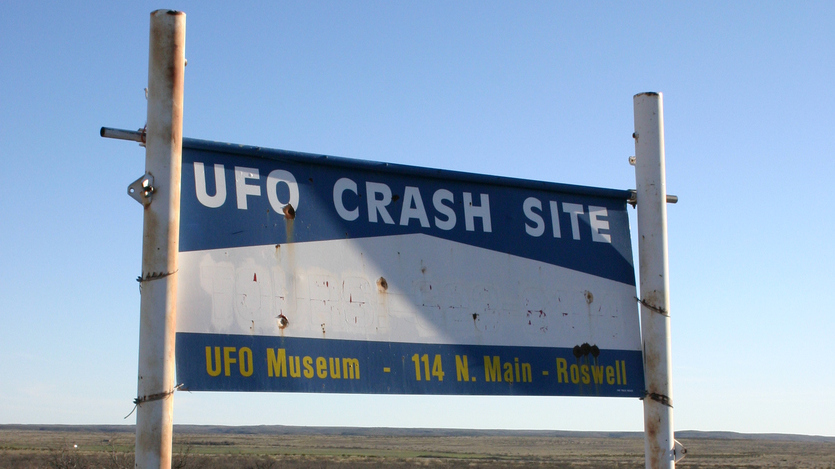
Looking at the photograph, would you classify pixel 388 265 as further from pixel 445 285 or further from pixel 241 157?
pixel 241 157

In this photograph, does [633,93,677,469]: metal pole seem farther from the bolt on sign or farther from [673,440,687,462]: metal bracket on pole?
the bolt on sign

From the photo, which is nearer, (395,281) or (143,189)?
(143,189)

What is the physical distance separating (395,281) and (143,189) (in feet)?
5.09

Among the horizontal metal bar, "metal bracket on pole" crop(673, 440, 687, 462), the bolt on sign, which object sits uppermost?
the horizontal metal bar

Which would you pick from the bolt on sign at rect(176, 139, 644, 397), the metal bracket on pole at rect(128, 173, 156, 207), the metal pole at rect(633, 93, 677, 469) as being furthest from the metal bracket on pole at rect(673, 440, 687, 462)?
the metal bracket on pole at rect(128, 173, 156, 207)

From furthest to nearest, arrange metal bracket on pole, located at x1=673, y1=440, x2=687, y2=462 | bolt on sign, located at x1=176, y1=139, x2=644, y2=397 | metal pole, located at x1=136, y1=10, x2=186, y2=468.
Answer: metal bracket on pole, located at x1=673, y1=440, x2=687, y2=462
bolt on sign, located at x1=176, y1=139, x2=644, y2=397
metal pole, located at x1=136, y1=10, x2=186, y2=468

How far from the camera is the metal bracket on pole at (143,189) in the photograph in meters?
4.06

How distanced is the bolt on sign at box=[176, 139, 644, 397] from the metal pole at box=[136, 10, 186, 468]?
0.25m

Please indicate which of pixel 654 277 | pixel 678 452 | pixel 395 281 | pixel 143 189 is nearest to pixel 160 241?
pixel 143 189

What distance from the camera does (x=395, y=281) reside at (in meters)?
5.05

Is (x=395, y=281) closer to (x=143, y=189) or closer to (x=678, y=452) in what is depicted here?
(x=143, y=189)

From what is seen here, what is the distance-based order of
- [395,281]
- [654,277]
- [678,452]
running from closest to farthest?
[395,281]
[678,452]
[654,277]

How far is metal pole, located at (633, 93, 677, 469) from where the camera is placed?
5.36 metres

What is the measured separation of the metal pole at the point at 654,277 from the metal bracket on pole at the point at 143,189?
2962 millimetres
